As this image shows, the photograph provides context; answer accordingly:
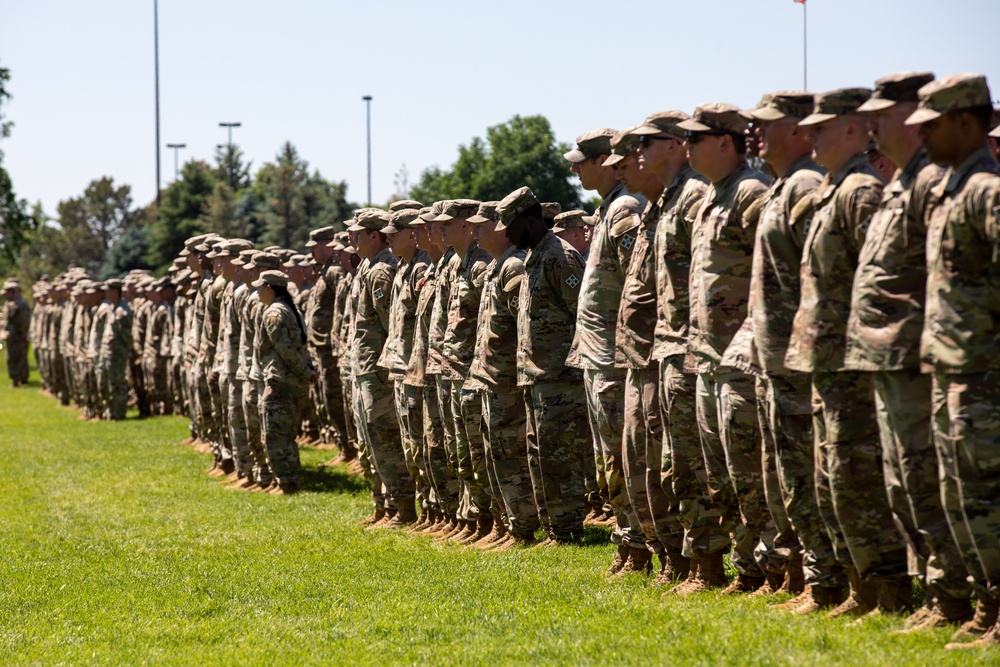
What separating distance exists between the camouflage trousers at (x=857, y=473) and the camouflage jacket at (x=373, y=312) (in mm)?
7068

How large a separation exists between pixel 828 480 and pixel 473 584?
127 inches

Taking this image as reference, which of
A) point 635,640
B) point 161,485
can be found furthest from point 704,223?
point 161,485

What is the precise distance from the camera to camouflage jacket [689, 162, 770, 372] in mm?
7250

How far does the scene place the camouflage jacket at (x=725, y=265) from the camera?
725 centimetres

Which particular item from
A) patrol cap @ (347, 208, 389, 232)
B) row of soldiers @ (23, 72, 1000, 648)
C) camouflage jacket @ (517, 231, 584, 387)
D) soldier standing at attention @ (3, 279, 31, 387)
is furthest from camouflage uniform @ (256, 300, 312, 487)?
soldier standing at attention @ (3, 279, 31, 387)

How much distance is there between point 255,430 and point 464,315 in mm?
5770

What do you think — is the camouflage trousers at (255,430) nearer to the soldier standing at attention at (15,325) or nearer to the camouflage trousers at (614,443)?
the camouflage trousers at (614,443)

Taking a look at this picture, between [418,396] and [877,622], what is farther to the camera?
[418,396]

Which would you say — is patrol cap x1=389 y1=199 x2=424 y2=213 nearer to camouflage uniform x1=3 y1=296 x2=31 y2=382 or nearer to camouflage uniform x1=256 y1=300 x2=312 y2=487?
camouflage uniform x1=256 y1=300 x2=312 y2=487

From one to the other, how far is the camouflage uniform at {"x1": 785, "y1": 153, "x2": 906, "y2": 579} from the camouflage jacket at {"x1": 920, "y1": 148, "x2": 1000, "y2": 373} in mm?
610

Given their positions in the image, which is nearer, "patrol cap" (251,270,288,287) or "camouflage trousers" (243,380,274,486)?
"patrol cap" (251,270,288,287)

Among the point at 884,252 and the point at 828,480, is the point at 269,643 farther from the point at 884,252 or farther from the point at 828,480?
the point at 884,252

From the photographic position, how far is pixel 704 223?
7434 millimetres

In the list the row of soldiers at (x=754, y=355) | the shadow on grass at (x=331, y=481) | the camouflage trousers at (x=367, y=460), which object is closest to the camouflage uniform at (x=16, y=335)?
the shadow on grass at (x=331, y=481)
